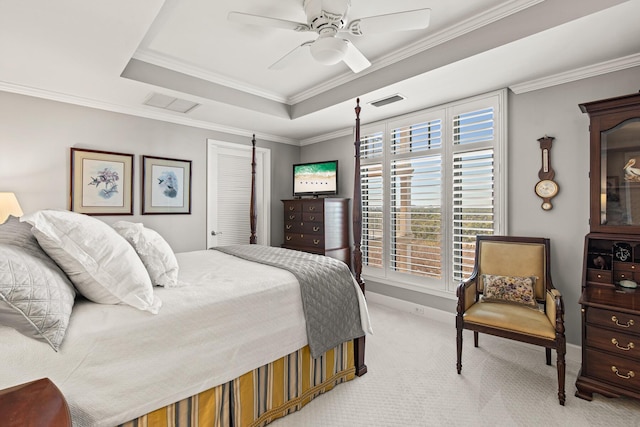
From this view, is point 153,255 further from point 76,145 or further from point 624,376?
point 624,376

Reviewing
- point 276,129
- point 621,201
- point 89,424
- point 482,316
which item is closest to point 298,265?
point 89,424

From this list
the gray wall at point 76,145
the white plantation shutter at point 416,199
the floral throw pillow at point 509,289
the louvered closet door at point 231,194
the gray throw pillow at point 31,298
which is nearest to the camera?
the gray throw pillow at point 31,298

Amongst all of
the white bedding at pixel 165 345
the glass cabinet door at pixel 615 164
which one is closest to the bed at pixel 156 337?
the white bedding at pixel 165 345

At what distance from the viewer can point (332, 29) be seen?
1957 mm

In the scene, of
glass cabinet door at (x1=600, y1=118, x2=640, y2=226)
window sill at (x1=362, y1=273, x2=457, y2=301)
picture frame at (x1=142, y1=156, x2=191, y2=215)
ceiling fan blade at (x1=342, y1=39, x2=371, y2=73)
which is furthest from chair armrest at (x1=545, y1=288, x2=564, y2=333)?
picture frame at (x1=142, y1=156, x2=191, y2=215)

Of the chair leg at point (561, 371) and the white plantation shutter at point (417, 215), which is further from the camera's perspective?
the white plantation shutter at point (417, 215)

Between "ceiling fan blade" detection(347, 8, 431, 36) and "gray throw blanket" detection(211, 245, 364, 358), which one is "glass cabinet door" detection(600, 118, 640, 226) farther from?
"gray throw blanket" detection(211, 245, 364, 358)

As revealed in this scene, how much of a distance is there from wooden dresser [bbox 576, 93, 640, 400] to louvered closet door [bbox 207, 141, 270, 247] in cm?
383

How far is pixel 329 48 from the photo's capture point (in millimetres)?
1943

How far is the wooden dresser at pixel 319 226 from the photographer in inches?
A: 155

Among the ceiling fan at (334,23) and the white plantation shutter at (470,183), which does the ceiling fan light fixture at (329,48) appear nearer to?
the ceiling fan at (334,23)

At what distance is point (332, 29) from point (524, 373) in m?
2.86

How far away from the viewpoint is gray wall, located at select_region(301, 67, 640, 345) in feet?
8.18

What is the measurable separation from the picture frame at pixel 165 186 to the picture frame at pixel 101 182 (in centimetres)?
16
